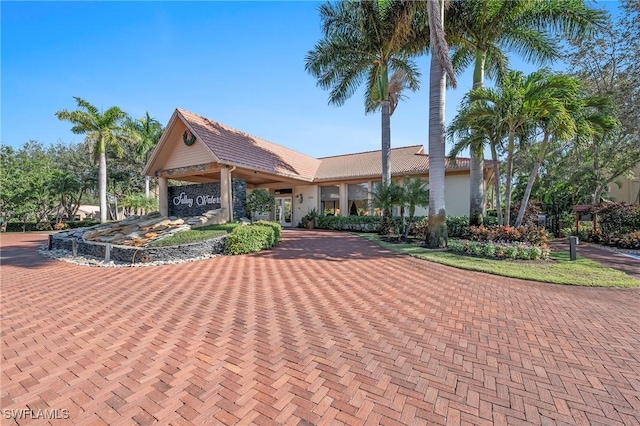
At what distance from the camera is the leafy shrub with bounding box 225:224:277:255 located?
1005cm

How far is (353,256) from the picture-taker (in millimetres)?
9492

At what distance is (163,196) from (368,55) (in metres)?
13.9

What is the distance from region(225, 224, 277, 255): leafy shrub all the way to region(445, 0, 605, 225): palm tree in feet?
30.0

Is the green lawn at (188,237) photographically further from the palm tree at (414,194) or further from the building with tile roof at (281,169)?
the palm tree at (414,194)

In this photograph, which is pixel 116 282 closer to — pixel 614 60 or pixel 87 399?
pixel 87 399

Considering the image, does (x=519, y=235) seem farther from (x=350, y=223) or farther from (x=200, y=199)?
(x=200, y=199)

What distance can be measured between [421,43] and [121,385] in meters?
16.9

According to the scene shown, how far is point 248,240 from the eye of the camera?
10227 millimetres

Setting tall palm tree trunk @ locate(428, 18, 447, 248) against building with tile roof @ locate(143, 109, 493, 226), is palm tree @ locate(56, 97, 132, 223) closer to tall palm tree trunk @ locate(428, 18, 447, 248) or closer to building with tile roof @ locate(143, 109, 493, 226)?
building with tile roof @ locate(143, 109, 493, 226)

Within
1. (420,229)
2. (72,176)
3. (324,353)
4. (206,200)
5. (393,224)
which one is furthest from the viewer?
(72,176)

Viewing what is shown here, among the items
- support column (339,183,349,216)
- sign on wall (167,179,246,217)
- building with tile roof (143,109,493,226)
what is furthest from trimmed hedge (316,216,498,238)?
sign on wall (167,179,246,217)

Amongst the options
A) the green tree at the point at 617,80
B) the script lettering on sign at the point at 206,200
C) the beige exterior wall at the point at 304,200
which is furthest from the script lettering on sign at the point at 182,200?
the green tree at the point at 617,80

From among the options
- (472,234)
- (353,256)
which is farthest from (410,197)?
(353,256)

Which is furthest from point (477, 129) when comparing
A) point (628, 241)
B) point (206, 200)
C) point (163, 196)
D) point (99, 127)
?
point (99, 127)
